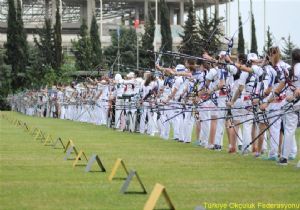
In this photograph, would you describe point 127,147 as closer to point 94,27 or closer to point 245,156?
point 245,156

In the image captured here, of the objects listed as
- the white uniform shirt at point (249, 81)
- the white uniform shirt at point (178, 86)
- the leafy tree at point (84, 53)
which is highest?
the white uniform shirt at point (249, 81)

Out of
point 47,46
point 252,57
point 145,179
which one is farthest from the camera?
point 47,46

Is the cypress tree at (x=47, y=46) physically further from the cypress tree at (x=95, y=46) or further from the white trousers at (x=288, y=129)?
the white trousers at (x=288, y=129)

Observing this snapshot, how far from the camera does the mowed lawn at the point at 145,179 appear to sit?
34.5 ft

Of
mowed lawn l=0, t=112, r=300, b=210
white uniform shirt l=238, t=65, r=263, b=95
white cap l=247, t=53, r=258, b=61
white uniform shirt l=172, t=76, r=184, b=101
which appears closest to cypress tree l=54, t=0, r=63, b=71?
white uniform shirt l=172, t=76, r=184, b=101

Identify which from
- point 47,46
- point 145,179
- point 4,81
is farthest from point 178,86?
point 4,81

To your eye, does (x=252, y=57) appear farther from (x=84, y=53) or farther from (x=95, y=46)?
(x=95, y=46)

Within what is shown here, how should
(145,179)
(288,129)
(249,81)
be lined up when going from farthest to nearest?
(249,81), (288,129), (145,179)

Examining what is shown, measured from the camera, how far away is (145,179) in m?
13.0

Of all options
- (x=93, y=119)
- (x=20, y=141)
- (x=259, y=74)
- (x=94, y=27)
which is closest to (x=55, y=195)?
(x=259, y=74)

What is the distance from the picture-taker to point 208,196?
35.6 ft

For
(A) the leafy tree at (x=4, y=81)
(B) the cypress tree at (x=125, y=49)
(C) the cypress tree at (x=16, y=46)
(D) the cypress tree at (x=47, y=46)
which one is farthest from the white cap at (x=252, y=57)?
(C) the cypress tree at (x=16, y=46)

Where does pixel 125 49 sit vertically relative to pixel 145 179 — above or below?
below

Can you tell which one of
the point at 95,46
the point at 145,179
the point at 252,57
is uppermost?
the point at 252,57
